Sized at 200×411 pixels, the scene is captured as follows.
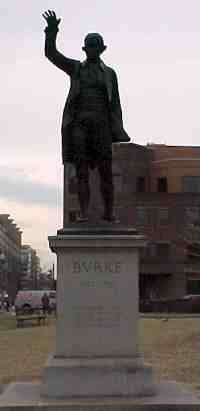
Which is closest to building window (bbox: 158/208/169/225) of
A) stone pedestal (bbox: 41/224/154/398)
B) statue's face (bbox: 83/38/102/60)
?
statue's face (bbox: 83/38/102/60)

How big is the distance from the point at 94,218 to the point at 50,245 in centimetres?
103

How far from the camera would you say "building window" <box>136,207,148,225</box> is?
262 ft

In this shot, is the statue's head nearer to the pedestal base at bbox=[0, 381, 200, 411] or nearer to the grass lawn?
the pedestal base at bbox=[0, 381, 200, 411]

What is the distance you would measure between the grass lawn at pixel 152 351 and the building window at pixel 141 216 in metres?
40.0

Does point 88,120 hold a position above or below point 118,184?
below

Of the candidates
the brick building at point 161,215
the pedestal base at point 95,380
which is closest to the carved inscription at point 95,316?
the pedestal base at point 95,380

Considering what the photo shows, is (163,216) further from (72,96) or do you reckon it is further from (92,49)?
(72,96)

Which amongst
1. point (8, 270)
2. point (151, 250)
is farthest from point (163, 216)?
point (8, 270)

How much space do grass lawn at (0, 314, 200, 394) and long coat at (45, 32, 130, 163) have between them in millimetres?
5716

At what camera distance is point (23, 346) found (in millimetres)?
29297

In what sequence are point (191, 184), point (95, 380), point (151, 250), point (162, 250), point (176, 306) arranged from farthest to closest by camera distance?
point (191, 184) < point (162, 250) < point (151, 250) < point (176, 306) < point (95, 380)

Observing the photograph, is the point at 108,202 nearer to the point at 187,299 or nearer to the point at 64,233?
the point at 64,233

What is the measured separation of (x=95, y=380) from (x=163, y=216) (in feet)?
223

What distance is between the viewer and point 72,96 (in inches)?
538
